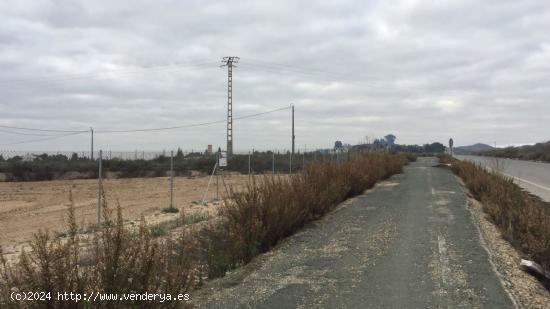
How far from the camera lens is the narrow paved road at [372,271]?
6.18 meters

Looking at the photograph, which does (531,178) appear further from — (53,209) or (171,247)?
(171,247)

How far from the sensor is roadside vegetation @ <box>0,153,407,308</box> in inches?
177

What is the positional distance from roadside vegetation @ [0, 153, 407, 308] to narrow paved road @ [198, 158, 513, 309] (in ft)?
1.45

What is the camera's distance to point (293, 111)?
5766 cm

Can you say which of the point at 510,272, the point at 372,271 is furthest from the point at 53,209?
the point at 510,272

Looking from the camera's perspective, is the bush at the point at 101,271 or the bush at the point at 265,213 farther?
the bush at the point at 265,213

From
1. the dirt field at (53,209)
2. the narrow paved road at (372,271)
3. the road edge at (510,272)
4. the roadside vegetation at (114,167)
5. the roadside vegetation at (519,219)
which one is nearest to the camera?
the narrow paved road at (372,271)

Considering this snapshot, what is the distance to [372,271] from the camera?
7.50 metres

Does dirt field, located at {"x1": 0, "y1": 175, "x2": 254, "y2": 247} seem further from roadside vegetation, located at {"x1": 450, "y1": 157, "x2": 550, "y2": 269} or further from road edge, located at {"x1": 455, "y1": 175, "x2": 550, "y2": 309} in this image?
roadside vegetation, located at {"x1": 450, "y1": 157, "x2": 550, "y2": 269}

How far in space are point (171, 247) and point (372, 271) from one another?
117 inches

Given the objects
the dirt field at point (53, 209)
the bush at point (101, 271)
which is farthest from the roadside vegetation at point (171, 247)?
the dirt field at point (53, 209)

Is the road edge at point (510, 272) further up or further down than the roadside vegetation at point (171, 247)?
further down

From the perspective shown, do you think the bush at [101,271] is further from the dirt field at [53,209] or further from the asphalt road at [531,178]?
the asphalt road at [531,178]

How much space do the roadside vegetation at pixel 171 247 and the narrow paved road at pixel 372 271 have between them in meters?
0.44
